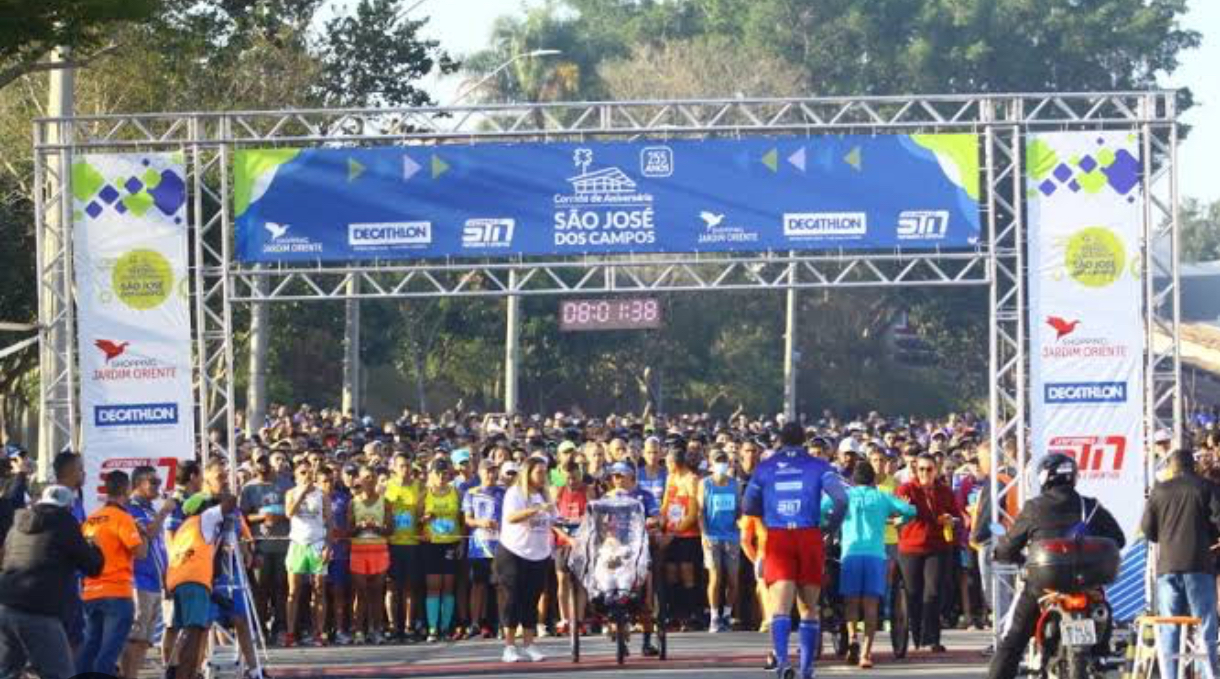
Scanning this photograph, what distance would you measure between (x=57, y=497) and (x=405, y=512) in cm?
875

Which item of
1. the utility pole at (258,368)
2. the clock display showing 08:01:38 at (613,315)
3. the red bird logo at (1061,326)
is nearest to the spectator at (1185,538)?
the red bird logo at (1061,326)

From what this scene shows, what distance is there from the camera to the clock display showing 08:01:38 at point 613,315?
39438 mm

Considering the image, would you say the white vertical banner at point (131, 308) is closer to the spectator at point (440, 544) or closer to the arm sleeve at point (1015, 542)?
the spectator at point (440, 544)

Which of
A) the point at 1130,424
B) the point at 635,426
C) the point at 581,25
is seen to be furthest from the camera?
the point at 581,25

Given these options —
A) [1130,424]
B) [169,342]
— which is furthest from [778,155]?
[169,342]

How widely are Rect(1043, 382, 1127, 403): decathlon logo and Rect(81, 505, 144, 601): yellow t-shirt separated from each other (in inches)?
353

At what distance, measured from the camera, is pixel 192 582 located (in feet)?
56.4

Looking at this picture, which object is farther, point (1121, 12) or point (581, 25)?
point (581, 25)

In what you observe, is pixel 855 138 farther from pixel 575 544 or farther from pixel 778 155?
pixel 575 544

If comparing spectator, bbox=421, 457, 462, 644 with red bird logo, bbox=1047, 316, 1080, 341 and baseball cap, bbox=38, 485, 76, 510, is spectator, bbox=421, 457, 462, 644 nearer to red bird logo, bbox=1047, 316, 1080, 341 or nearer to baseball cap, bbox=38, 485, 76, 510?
red bird logo, bbox=1047, 316, 1080, 341

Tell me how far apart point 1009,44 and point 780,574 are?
2865 inches

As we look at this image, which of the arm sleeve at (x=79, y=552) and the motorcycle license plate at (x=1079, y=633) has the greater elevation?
the arm sleeve at (x=79, y=552)

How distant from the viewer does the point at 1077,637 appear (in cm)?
1410

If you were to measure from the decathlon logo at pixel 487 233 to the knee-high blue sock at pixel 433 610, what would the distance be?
338 cm
